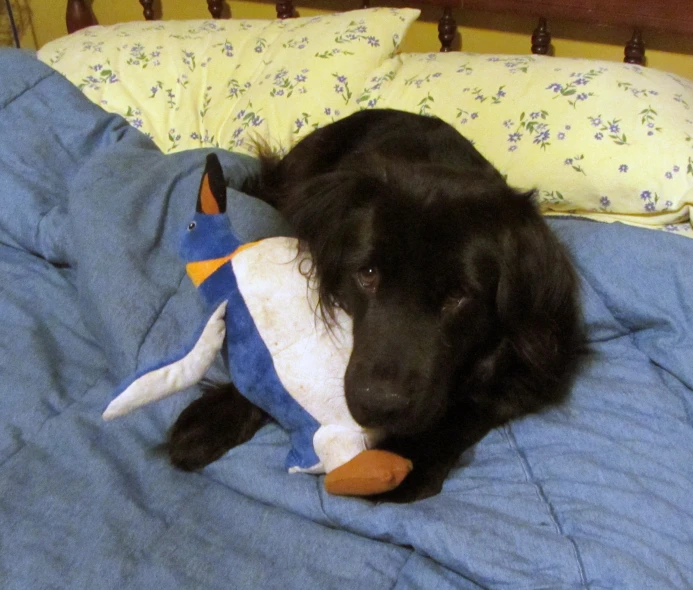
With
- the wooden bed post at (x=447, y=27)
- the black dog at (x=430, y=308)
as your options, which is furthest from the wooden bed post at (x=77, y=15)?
the black dog at (x=430, y=308)

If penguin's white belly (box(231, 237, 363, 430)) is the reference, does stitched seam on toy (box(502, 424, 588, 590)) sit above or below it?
below

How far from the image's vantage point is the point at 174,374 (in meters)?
0.87

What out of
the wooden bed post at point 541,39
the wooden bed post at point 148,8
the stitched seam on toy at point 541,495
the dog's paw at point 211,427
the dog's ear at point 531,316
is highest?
the wooden bed post at point 148,8

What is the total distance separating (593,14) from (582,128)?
0.48m

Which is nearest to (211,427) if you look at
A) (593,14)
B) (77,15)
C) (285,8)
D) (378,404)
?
(378,404)

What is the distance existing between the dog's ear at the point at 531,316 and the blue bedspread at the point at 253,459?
2.1 inches

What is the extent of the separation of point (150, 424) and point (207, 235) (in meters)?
0.35

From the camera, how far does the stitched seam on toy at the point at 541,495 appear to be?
2.73 ft

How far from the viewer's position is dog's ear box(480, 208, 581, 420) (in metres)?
1.03

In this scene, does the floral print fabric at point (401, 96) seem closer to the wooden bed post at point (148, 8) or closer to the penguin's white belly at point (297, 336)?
the wooden bed post at point (148, 8)

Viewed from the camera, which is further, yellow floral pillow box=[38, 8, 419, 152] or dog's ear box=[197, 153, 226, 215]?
yellow floral pillow box=[38, 8, 419, 152]

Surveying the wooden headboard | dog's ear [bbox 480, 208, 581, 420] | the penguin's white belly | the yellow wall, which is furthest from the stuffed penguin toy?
the yellow wall

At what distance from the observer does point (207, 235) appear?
98 cm

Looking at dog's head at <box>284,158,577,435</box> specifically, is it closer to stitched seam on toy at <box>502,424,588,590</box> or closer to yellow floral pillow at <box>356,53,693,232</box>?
stitched seam on toy at <box>502,424,588,590</box>
